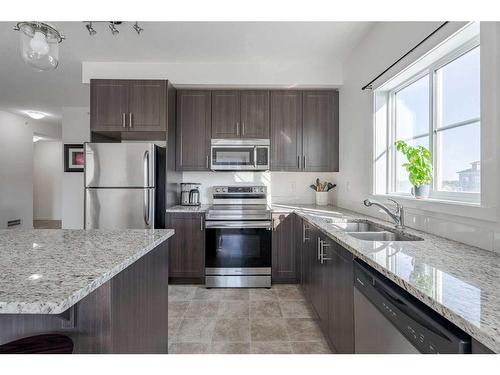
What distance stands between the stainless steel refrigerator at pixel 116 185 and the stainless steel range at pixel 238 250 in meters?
0.78

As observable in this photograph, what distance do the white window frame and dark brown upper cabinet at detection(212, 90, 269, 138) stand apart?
1.41m

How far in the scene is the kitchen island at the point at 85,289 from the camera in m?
0.71

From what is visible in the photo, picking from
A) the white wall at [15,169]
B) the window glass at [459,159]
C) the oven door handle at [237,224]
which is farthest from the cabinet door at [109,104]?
the white wall at [15,169]

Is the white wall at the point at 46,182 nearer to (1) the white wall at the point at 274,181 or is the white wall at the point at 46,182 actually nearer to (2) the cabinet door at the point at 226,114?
(1) the white wall at the point at 274,181

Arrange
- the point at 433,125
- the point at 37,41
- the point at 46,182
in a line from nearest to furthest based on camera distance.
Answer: the point at 37,41 < the point at 433,125 < the point at 46,182

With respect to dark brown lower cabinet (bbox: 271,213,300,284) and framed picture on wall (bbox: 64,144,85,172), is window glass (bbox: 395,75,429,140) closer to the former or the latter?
dark brown lower cabinet (bbox: 271,213,300,284)

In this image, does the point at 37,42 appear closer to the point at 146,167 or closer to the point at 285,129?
the point at 146,167

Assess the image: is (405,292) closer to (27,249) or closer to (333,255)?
(333,255)

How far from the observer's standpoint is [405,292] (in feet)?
3.11

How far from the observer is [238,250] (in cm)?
298

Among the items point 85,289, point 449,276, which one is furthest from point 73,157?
point 449,276

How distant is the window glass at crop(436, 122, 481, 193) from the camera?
1520 millimetres

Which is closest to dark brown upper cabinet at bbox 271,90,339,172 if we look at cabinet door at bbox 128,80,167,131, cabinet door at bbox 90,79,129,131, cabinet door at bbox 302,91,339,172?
cabinet door at bbox 302,91,339,172

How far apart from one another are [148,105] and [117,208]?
3.92 ft
